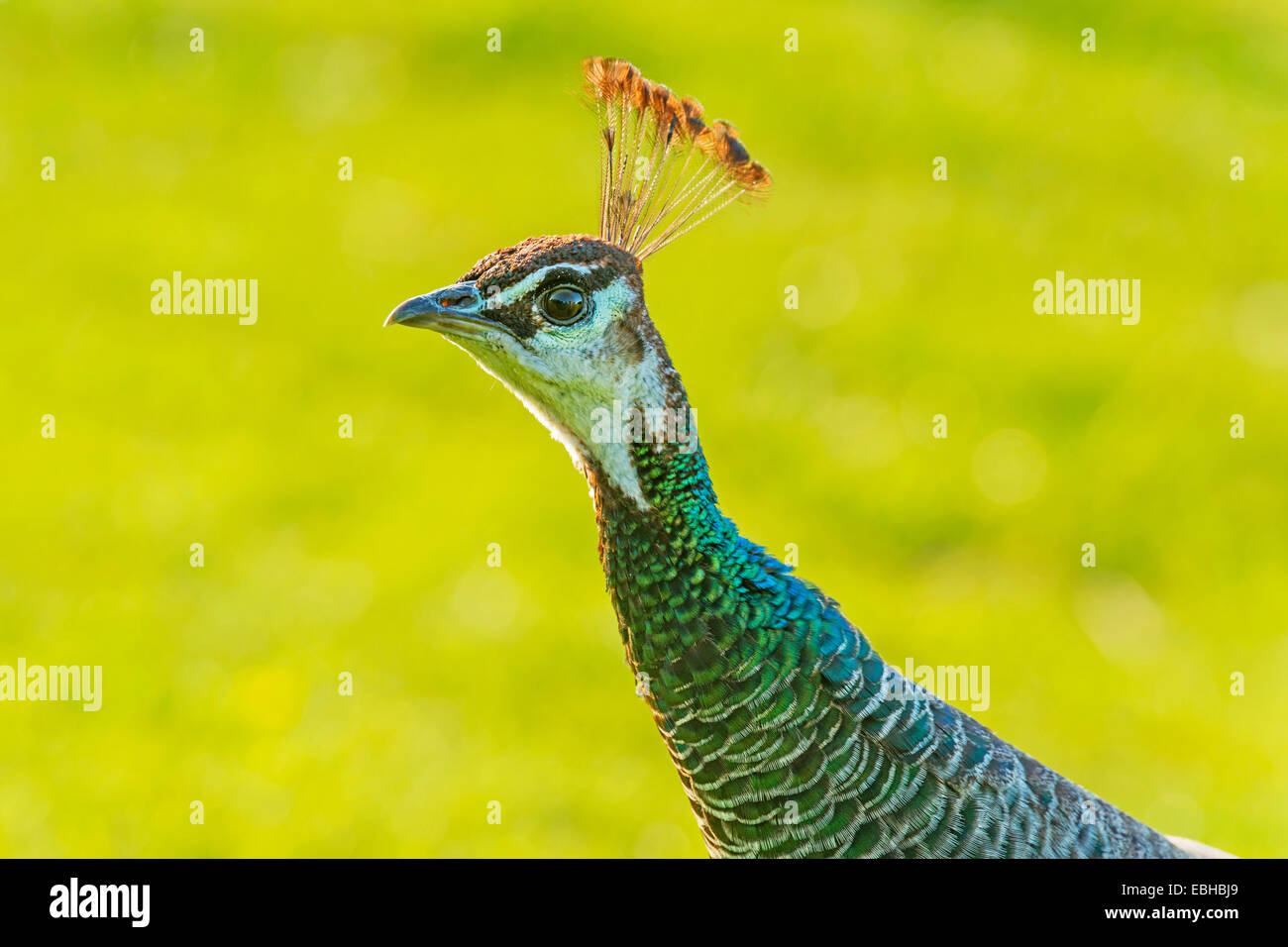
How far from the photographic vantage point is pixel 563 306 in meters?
3.17

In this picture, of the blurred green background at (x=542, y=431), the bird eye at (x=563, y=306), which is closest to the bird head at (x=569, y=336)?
the bird eye at (x=563, y=306)

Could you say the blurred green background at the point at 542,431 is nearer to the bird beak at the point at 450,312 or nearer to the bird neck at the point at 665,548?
the bird neck at the point at 665,548

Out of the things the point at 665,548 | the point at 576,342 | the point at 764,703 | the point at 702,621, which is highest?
the point at 576,342

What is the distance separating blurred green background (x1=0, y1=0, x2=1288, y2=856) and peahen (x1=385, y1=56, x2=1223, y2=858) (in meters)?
2.21

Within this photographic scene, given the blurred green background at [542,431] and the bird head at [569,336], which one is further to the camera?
the blurred green background at [542,431]

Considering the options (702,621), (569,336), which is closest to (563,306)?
(569,336)

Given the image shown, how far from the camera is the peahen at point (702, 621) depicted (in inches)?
125

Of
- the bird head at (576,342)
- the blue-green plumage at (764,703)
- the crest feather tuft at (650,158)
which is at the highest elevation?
the crest feather tuft at (650,158)

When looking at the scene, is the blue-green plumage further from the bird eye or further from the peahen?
the bird eye

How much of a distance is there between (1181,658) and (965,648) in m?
1.14

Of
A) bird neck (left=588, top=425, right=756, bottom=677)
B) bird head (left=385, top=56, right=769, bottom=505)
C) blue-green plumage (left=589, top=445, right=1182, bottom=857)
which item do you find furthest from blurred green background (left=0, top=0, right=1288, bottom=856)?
bird head (left=385, top=56, right=769, bottom=505)

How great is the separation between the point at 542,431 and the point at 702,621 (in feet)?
16.6

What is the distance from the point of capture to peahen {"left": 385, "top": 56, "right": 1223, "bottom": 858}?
10.4 feet

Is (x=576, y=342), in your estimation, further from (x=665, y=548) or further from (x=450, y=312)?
(x=665, y=548)
